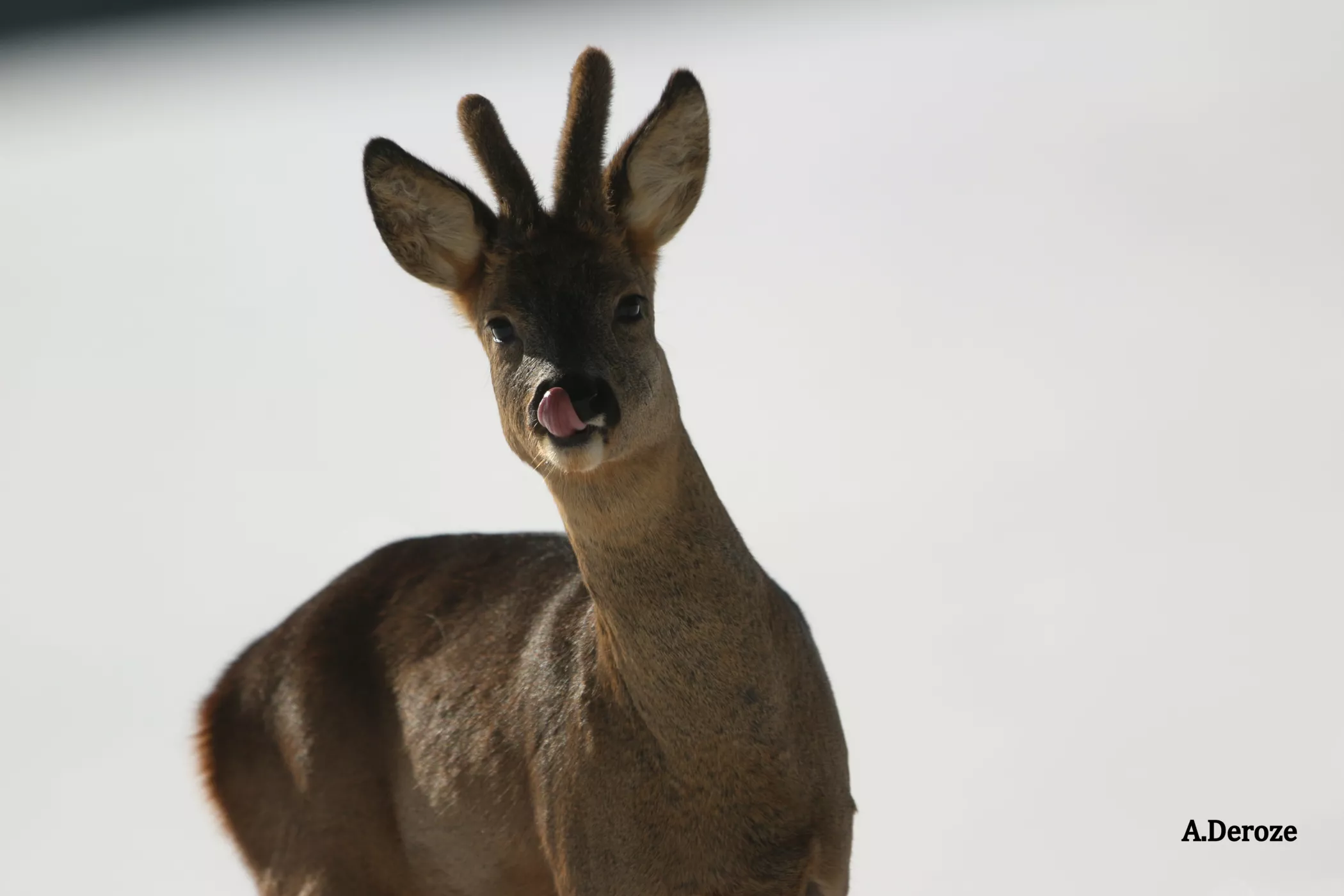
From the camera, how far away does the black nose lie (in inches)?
139

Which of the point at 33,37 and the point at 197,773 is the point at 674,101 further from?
the point at 33,37

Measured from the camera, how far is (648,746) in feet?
12.6

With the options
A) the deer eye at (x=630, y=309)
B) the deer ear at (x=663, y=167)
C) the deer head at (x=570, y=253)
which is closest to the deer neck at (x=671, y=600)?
the deer head at (x=570, y=253)

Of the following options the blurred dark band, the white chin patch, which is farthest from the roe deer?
the blurred dark band

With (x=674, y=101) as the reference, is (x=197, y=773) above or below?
below

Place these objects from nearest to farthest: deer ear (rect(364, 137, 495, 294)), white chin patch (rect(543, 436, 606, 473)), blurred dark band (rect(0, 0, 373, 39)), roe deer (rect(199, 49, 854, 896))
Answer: white chin patch (rect(543, 436, 606, 473)), roe deer (rect(199, 49, 854, 896)), deer ear (rect(364, 137, 495, 294)), blurred dark band (rect(0, 0, 373, 39))

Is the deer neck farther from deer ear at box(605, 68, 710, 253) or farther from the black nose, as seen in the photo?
deer ear at box(605, 68, 710, 253)

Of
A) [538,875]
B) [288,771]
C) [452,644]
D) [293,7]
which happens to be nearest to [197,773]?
[288,771]

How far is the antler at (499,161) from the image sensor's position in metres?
3.98

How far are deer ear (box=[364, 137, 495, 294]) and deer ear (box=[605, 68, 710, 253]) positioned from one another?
289 mm

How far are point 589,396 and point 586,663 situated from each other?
2.40 feet

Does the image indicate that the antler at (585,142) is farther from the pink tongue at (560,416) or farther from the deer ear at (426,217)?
the pink tongue at (560,416)

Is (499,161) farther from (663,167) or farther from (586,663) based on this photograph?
(586,663)

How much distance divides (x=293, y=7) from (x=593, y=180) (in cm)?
1010
